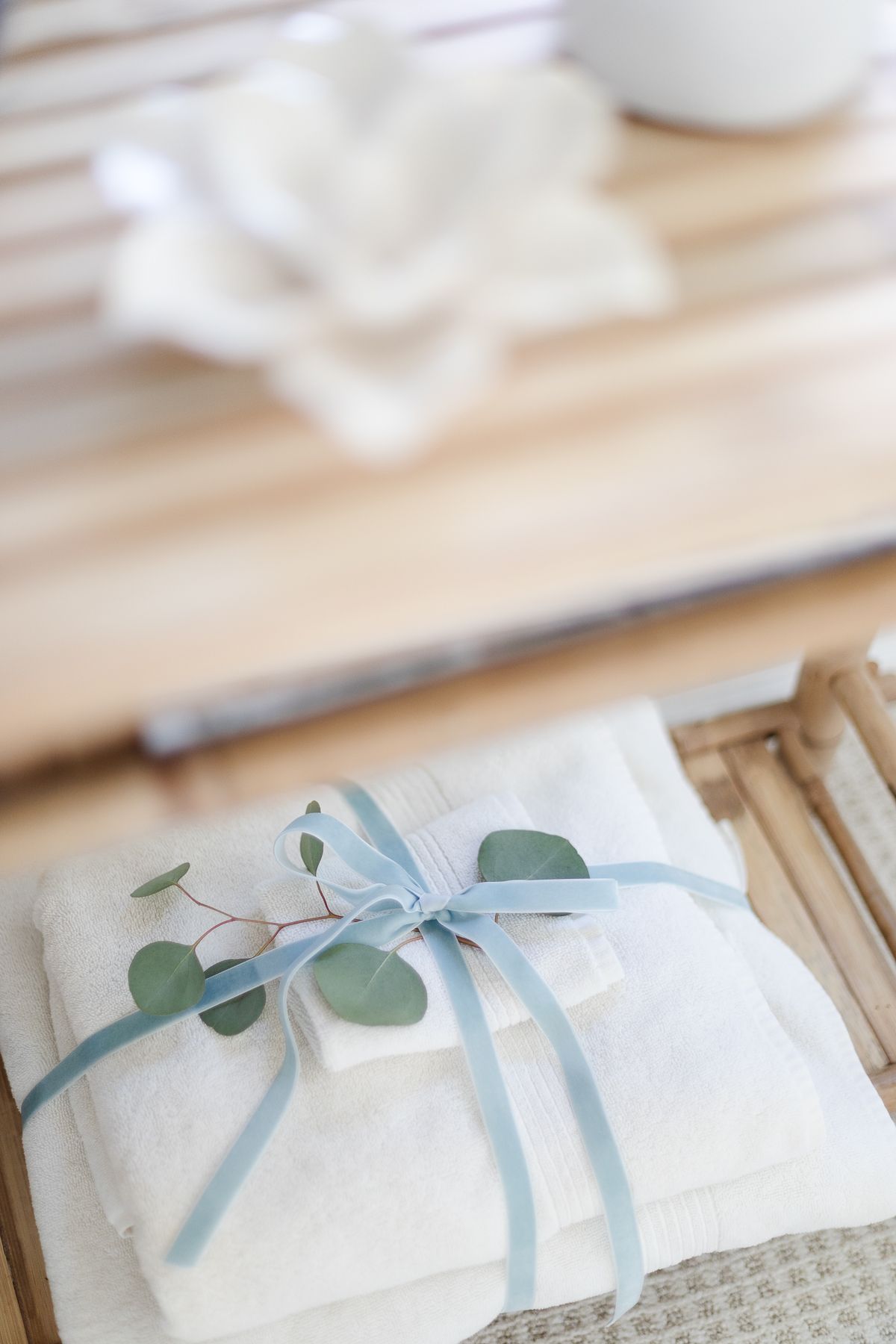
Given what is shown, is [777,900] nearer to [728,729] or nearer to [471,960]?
[728,729]

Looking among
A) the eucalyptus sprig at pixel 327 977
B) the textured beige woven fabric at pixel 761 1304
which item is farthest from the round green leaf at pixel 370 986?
the textured beige woven fabric at pixel 761 1304

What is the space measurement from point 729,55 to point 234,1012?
365mm

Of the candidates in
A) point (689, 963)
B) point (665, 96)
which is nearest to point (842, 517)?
point (665, 96)

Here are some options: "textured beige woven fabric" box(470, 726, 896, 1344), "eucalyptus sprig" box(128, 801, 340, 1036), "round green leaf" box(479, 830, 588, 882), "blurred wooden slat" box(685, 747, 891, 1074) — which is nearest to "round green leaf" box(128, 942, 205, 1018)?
"eucalyptus sprig" box(128, 801, 340, 1036)

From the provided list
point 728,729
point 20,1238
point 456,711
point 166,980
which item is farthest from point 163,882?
point 728,729

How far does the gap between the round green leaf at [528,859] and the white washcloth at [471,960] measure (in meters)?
0.01

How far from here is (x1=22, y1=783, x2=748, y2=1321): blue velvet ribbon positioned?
438mm

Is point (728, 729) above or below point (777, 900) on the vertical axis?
above

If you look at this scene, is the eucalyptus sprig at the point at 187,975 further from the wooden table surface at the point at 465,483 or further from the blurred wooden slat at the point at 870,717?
the blurred wooden slat at the point at 870,717

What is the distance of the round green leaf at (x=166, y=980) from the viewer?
44cm

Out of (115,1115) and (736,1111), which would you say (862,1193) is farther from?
(115,1115)

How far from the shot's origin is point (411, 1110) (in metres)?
0.45

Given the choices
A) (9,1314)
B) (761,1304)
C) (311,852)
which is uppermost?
(311,852)

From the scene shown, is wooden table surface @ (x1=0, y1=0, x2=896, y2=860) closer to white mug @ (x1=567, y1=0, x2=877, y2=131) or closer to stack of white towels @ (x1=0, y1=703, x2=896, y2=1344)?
white mug @ (x1=567, y1=0, x2=877, y2=131)
